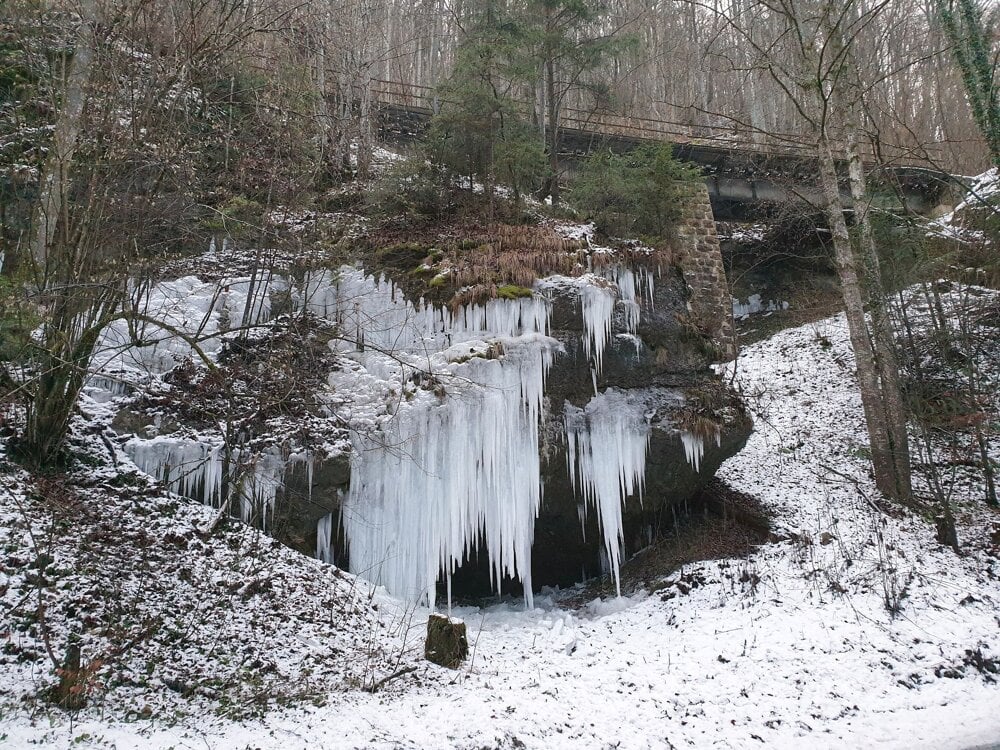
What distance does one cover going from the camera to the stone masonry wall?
1114cm

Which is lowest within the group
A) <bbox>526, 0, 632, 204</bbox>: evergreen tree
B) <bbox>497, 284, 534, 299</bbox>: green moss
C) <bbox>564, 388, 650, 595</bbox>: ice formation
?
<bbox>564, 388, 650, 595</bbox>: ice formation

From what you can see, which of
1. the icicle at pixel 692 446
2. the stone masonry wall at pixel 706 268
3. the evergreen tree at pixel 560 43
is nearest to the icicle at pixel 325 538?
the icicle at pixel 692 446

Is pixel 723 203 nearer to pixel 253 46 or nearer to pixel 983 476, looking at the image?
pixel 983 476

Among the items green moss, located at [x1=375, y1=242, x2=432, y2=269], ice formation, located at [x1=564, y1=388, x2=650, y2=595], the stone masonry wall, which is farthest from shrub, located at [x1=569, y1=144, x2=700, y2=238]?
ice formation, located at [x1=564, y1=388, x2=650, y2=595]

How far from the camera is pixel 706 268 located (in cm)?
1139

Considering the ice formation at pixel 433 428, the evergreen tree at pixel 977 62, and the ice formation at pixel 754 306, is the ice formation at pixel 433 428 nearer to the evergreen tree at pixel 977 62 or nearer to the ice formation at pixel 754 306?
the evergreen tree at pixel 977 62

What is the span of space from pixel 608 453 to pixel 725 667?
9.32ft

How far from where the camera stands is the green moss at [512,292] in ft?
24.9

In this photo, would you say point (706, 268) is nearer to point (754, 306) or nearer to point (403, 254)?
point (754, 306)

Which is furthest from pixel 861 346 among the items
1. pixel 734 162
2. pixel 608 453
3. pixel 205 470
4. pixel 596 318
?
pixel 205 470

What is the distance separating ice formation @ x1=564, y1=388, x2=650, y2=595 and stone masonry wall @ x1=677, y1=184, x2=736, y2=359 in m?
4.13

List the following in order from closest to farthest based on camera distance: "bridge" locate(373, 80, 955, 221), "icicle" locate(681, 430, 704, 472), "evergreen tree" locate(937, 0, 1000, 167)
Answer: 1. "icicle" locate(681, 430, 704, 472)
2. "evergreen tree" locate(937, 0, 1000, 167)
3. "bridge" locate(373, 80, 955, 221)

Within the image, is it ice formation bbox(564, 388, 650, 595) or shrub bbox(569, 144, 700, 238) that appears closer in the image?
ice formation bbox(564, 388, 650, 595)

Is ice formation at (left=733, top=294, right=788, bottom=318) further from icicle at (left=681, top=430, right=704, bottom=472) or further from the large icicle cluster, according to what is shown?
the large icicle cluster
